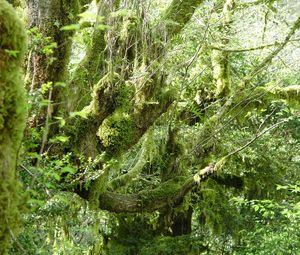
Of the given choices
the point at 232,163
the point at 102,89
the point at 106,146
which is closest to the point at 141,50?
the point at 102,89

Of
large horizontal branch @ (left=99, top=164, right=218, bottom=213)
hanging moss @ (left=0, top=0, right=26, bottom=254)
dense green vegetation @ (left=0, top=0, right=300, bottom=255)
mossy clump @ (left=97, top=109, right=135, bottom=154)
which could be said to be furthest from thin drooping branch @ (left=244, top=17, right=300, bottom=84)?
hanging moss @ (left=0, top=0, right=26, bottom=254)

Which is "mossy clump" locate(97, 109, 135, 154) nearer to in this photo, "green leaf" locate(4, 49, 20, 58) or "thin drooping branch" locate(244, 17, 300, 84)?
"thin drooping branch" locate(244, 17, 300, 84)

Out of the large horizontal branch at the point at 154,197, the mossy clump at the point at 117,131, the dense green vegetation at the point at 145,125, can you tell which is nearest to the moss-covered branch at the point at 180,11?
the dense green vegetation at the point at 145,125

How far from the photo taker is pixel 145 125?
630 centimetres

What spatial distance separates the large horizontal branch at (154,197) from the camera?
689 cm

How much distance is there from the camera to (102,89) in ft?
18.6

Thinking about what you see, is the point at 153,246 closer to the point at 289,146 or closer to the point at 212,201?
the point at 212,201

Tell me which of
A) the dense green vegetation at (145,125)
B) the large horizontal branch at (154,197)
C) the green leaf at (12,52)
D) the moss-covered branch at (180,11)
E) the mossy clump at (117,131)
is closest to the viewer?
the green leaf at (12,52)

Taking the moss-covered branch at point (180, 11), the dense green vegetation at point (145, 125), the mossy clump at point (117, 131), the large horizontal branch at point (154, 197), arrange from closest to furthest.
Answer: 1. the dense green vegetation at point (145, 125)
2. the mossy clump at point (117, 131)
3. the moss-covered branch at point (180, 11)
4. the large horizontal branch at point (154, 197)

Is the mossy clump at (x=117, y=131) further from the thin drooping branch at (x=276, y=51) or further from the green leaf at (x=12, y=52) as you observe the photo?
the green leaf at (x=12, y=52)

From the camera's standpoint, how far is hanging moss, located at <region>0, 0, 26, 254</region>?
1874mm

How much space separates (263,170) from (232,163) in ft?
2.27

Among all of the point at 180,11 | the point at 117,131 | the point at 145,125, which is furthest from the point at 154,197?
the point at 180,11

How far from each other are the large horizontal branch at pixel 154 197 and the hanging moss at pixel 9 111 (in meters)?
4.82
